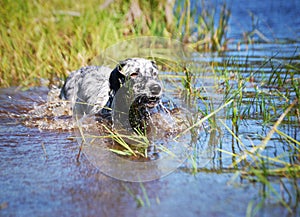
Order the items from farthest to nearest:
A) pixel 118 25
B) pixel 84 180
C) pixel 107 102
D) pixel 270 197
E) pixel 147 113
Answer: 1. pixel 118 25
2. pixel 107 102
3. pixel 147 113
4. pixel 84 180
5. pixel 270 197

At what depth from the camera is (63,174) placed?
3213mm

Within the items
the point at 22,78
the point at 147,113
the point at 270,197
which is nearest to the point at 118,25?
the point at 22,78

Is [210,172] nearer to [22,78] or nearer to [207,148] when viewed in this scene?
[207,148]

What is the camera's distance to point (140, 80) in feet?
13.3

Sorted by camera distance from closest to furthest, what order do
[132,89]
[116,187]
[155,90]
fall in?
1. [116,187]
2. [155,90]
3. [132,89]

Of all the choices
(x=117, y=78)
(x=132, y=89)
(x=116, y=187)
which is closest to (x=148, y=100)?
(x=132, y=89)

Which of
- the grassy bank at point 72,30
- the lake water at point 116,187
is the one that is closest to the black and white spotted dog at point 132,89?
the lake water at point 116,187

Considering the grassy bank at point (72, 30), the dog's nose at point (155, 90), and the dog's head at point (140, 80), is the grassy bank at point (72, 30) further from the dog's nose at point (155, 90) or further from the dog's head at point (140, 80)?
the dog's nose at point (155, 90)

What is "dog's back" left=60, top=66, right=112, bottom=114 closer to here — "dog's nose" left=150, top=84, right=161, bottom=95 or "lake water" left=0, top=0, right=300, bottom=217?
"lake water" left=0, top=0, right=300, bottom=217

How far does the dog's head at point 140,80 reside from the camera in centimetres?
391

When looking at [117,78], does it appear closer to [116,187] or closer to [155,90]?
[155,90]

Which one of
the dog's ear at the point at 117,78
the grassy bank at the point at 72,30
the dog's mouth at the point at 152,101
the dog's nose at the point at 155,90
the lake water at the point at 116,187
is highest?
the grassy bank at the point at 72,30

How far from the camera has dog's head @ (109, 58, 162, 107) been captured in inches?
154

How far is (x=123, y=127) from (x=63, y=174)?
1.13 m
